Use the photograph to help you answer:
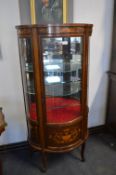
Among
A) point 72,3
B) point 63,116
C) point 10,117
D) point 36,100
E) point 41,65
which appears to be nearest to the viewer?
point 41,65

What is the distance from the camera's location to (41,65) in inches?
61.1

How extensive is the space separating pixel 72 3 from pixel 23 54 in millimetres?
861

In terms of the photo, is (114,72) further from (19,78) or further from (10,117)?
(10,117)

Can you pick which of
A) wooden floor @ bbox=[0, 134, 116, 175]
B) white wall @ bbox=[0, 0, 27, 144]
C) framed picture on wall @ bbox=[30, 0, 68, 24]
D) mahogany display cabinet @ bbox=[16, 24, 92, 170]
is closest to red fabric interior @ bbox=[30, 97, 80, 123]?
mahogany display cabinet @ bbox=[16, 24, 92, 170]

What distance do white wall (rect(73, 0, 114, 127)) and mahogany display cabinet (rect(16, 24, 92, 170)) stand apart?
23.2 inches

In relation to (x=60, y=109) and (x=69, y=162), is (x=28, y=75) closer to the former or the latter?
(x=60, y=109)

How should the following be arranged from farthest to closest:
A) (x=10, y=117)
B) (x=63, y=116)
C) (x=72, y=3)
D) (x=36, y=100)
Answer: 1. (x=10, y=117)
2. (x=72, y=3)
3. (x=63, y=116)
4. (x=36, y=100)

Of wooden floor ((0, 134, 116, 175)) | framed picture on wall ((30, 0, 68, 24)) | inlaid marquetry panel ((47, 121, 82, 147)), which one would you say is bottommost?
wooden floor ((0, 134, 116, 175))

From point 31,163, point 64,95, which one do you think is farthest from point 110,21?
point 31,163

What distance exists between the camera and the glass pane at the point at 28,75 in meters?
1.61

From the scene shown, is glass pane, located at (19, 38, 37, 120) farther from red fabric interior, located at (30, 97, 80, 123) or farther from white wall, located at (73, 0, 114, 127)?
white wall, located at (73, 0, 114, 127)

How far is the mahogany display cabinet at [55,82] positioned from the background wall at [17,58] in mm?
287

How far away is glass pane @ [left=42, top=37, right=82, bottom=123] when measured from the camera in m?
1.62

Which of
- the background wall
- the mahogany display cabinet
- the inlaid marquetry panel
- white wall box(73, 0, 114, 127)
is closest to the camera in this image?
the mahogany display cabinet
